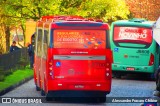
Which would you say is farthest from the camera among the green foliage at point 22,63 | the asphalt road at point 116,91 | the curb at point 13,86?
the green foliage at point 22,63

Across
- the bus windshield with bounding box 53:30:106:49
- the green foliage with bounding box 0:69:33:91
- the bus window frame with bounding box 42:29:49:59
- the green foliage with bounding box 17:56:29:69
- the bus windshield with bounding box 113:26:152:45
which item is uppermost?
the bus windshield with bounding box 53:30:106:49

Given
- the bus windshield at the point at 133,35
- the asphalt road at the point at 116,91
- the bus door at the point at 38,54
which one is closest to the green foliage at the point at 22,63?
the bus windshield at the point at 133,35

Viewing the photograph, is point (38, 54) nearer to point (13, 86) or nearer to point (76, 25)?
point (13, 86)

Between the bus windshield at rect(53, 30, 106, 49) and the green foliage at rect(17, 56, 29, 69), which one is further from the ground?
the bus windshield at rect(53, 30, 106, 49)

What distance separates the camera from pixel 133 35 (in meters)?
36.8

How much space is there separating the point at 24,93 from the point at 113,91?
4.07 m

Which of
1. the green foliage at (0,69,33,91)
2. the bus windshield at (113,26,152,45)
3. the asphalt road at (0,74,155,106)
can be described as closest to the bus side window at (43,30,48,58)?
the asphalt road at (0,74,155,106)

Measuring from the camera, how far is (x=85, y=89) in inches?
909

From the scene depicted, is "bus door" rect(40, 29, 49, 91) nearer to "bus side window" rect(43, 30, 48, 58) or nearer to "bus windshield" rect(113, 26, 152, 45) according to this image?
"bus side window" rect(43, 30, 48, 58)

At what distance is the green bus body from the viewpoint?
121 ft

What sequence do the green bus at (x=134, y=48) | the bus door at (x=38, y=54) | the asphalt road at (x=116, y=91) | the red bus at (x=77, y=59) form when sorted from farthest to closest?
the green bus at (x=134, y=48), the bus door at (x=38, y=54), the asphalt road at (x=116, y=91), the red bus at (x=77, y=59)

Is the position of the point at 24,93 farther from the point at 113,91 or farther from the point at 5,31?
the point at 5,31

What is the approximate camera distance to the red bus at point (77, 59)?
22.8 meters

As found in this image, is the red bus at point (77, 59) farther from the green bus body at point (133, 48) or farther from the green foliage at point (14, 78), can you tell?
the green bus body at point (133, 48)
